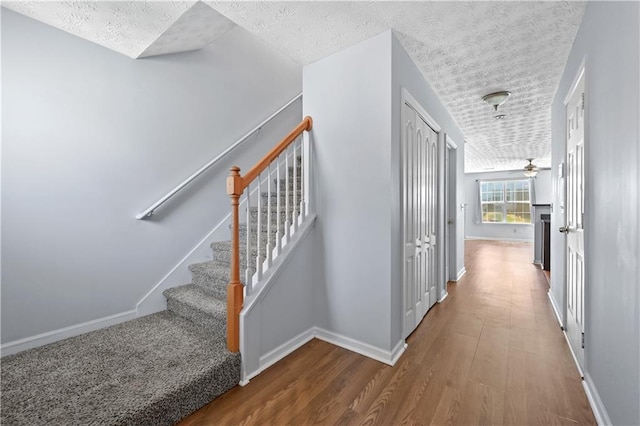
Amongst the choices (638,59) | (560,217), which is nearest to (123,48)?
(638,59)

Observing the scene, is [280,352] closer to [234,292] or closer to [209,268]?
[234,292]

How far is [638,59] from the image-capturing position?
103 cm

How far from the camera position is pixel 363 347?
2.14 metres

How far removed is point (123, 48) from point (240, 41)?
1.44 m

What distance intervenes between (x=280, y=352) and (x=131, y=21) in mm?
2655

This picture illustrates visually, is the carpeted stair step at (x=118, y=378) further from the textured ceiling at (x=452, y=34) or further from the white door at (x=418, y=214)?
the textured ceiling at (x=452, y=34)

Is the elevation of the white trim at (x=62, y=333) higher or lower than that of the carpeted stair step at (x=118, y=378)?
higher

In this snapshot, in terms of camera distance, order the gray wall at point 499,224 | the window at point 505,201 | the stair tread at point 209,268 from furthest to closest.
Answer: the window at point 505,201 → the gray wall at point 499,224 → the stair tread at point 209,268

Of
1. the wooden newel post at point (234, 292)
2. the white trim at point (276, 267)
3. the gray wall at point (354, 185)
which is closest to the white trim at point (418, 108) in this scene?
the gray wall at point (354, 185)

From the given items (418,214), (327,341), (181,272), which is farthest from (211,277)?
(418,214)

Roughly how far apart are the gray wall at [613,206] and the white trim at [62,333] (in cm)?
314

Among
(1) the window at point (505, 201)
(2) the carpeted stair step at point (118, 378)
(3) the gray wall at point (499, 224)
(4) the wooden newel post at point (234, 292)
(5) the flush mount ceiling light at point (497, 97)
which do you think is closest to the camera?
(2) the carpeted stair step at point (118, 378)

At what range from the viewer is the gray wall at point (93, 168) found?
6.07ft

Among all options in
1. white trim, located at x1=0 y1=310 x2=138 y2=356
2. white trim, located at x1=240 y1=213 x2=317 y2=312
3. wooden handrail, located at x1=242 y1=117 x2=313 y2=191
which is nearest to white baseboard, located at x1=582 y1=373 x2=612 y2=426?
white trim, located at x1=240 y1=213 x2=317 y2=312
